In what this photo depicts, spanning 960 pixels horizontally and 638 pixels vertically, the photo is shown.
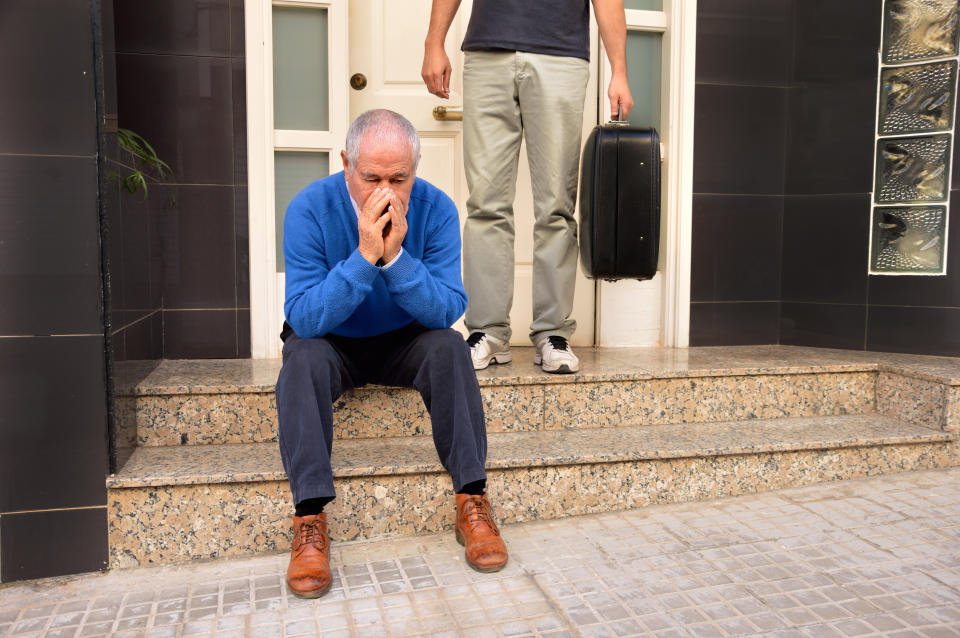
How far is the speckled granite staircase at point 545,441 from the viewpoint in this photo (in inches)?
81.4

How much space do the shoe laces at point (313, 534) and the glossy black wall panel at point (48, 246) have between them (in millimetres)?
698

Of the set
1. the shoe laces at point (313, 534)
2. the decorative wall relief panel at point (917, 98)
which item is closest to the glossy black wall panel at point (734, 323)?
the decorative wall relief panel at point (917, 98)

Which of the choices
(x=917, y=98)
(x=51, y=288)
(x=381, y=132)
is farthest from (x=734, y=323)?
(x=51, y=288)

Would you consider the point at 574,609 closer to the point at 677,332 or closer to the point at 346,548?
the point at 346,548

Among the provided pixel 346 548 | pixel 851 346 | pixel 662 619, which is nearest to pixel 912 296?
pixel 851 346

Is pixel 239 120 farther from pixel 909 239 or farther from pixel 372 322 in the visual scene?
pixel 909 239

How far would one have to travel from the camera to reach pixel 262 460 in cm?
220

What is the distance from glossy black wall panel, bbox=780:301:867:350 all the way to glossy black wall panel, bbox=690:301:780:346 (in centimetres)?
5

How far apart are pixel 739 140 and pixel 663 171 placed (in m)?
0.36

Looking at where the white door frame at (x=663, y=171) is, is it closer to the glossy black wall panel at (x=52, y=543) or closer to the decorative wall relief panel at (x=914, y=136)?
the decorative wall relief panel at (x=914, y=136)

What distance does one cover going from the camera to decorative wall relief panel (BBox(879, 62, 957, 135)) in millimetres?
3156

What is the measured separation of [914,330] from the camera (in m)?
3.28

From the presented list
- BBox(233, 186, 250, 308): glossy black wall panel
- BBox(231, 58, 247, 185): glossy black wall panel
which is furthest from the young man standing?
BBox(233, 186, 250, 308): glossy black wall panel

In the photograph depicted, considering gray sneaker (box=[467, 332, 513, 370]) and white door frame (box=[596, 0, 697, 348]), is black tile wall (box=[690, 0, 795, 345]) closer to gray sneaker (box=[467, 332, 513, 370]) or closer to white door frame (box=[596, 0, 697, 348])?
white door frame (box=[596, 0, 697, 348])
